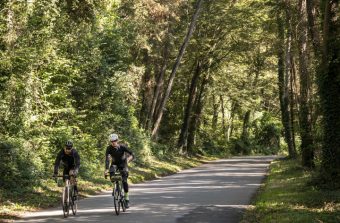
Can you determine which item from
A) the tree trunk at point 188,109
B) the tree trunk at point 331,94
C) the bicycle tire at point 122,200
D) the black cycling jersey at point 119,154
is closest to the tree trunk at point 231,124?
the tree trunk at point 188,109

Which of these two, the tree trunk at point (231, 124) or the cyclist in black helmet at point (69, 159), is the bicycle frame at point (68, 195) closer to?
the cyclist in black helmet at point (69, 159)

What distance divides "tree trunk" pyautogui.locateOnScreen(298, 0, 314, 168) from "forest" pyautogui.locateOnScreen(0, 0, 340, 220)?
0.17 ft

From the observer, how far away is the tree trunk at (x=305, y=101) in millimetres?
24609

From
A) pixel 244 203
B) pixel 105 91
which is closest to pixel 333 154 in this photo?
pixel 244 203

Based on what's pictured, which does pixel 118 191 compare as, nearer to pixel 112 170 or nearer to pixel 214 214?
pixel 112 170

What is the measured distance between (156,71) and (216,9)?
725 centimetres

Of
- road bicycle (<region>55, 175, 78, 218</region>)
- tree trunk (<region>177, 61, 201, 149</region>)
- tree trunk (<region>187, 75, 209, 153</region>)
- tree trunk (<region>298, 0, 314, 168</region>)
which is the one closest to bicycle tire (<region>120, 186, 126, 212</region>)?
road bicycle (<region>55, 175, 78, 218</region>)

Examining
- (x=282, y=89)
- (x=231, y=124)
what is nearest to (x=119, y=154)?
(x=282, y=89)

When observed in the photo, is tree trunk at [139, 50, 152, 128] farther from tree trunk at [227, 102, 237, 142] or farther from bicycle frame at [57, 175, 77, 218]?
tree trunk at [227, 102, 237, 142]

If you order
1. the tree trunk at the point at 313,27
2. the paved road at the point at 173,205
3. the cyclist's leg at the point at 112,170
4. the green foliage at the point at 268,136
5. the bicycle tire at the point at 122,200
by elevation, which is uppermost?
the tree trunk at the point at 313,27

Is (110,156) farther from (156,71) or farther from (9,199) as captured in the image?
(156,71)

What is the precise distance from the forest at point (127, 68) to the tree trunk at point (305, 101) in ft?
0.17

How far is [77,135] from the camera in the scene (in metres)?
23.3

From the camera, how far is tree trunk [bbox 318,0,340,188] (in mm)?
17094
